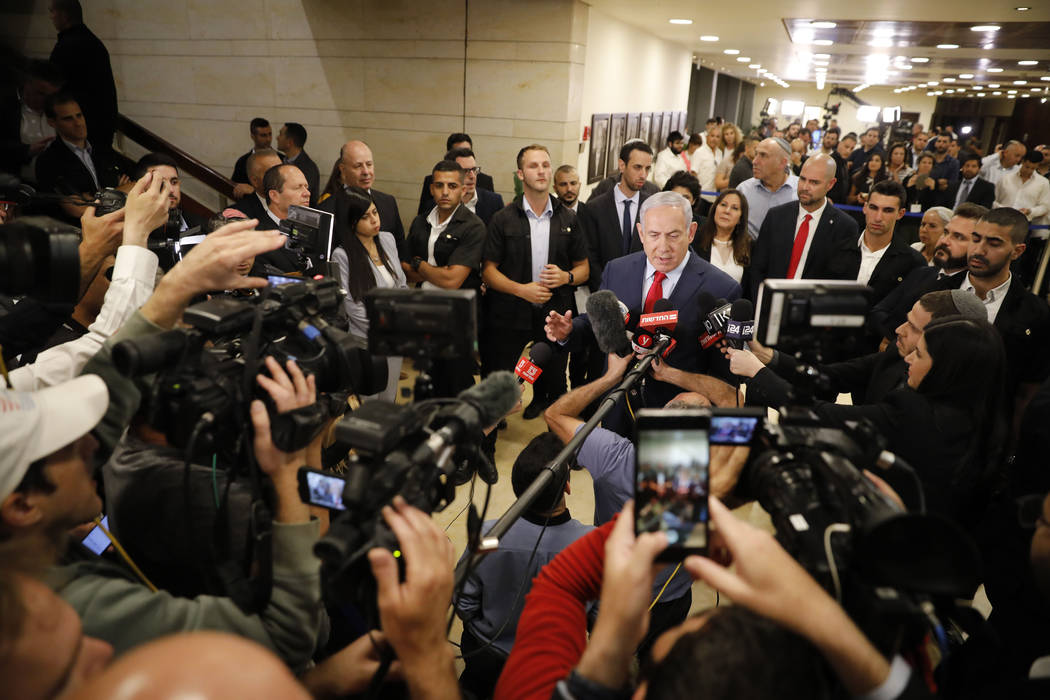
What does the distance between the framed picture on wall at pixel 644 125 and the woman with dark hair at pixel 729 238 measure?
548cm

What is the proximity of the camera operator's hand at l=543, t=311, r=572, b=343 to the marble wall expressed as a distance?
14.5ft

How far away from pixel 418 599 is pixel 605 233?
12.3 ft

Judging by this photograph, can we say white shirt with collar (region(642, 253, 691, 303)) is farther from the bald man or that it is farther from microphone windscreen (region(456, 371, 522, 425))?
the bald man

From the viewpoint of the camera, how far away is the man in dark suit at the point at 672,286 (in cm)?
245

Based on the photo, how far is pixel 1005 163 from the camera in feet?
27.8

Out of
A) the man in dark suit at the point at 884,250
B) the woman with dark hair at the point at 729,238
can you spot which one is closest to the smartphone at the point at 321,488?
the woman with dark hair at the point at 729,238

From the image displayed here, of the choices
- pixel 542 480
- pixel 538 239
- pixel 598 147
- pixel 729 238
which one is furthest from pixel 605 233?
pixel 598 147

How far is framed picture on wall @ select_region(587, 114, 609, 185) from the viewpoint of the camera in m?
7.23

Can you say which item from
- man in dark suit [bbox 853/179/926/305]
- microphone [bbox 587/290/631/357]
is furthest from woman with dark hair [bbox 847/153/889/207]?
microphone [bbox 587/290/631/357]

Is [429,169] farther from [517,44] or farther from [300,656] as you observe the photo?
[300,656]

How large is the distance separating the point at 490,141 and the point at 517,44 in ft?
3.14

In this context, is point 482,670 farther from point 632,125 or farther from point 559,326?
point 632,125

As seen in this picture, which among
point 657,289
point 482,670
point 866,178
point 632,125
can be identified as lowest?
point 482,670

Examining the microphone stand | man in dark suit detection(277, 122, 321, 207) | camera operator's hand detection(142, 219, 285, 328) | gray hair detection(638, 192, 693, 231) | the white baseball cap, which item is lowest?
the microphone stand
